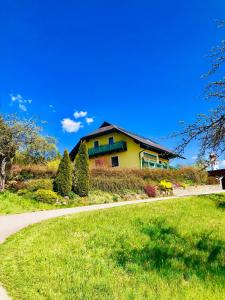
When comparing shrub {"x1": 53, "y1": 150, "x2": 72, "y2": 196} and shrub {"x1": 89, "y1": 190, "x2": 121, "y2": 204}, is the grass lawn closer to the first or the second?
shrub {"x1": 53, "y1": 150, "x2": 72, "y2": 196}

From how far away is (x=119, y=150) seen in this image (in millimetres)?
39844

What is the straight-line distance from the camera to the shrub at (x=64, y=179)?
20.8 meters

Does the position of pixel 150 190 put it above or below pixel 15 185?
below

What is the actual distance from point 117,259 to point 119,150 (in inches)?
1320

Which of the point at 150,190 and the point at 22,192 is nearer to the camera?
the point at 22,192

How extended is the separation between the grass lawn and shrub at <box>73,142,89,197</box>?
461 inches

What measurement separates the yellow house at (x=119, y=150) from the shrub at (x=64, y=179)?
54.4 ft

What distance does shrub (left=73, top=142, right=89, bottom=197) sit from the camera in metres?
22.0

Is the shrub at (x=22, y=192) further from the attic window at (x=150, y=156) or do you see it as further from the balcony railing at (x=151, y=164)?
the attic window at (x=150, y=156)

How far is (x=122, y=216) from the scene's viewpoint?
1052cm

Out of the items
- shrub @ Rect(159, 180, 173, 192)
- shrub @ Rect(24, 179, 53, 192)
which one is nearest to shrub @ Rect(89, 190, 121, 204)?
shrub @ Rect(24, 179, 53, 192)

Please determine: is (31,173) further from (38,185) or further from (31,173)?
(38,185)

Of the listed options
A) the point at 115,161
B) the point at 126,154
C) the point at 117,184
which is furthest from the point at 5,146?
the point at 115,161

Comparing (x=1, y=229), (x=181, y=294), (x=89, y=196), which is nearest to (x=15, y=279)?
(x=181, y=294)
